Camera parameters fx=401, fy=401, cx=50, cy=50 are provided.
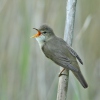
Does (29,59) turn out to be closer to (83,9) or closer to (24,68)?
(24,68)

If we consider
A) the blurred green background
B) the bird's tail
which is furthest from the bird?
the blurred green background

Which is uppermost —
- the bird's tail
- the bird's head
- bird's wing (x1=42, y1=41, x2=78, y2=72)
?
the bird's head

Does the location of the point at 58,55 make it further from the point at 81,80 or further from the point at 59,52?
the point at 81,80

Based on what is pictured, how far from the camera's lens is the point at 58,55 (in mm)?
3107

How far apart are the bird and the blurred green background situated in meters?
0.14

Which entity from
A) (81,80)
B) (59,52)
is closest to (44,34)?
(59,52)

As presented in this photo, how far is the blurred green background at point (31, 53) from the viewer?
339 cm

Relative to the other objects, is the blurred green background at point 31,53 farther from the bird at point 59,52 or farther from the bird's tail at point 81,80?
the bird's tail at point 81,80

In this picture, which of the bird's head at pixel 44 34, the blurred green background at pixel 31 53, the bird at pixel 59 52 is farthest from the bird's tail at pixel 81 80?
the bird's head at pixel 44 34

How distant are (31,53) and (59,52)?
0.42 meters

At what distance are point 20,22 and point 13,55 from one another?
0.30m

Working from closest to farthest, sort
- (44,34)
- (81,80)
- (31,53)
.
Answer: (81,80) → (44,34) → (31,53)

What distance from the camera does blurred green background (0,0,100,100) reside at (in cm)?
339

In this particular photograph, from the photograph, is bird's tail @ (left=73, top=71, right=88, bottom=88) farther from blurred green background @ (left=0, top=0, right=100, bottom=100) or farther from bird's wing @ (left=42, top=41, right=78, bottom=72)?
blurred green background @ (left=0, top=0, right=100, bottom=100)
